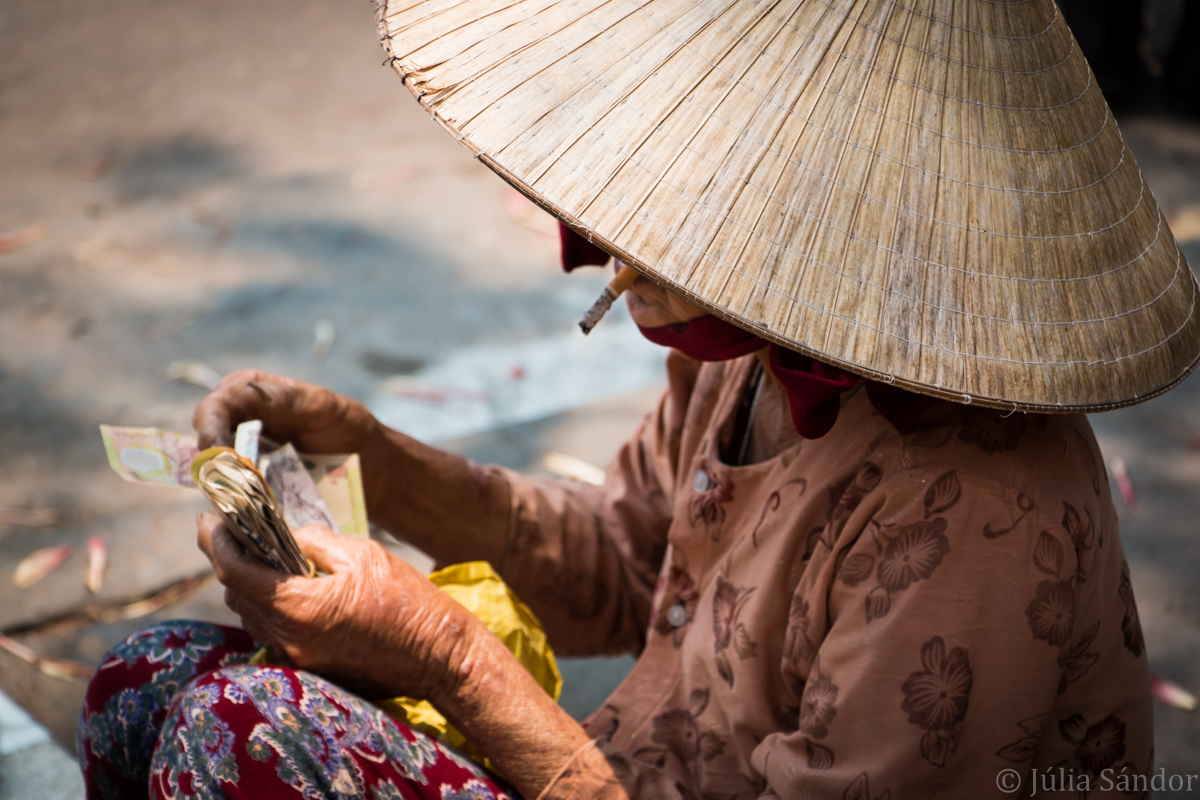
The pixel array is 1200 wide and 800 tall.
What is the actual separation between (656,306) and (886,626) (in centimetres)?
43

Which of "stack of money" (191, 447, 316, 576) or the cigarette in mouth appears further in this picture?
the cigarette in mouth

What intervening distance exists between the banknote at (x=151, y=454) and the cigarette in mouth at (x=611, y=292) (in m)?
0.53

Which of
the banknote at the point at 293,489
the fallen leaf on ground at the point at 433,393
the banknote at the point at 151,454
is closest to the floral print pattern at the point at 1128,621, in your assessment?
the banknote at the point at 293,489

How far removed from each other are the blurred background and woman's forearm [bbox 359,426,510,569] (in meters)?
0.68

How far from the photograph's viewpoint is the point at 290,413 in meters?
1.45

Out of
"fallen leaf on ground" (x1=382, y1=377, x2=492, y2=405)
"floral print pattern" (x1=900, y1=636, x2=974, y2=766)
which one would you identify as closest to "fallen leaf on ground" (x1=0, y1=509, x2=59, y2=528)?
"fallen leaf on ground" (x1=382, y1=377, x2=492, y2=405)

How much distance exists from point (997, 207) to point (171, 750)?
1.01 m

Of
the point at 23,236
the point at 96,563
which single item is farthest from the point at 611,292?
the point at 23,236

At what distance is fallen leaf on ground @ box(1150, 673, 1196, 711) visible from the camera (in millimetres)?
2014

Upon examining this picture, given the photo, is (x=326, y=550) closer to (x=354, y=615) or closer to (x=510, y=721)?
(x=354, y=615)

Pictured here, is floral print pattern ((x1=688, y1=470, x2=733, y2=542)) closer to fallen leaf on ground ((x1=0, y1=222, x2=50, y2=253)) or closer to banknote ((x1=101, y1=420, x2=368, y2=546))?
banknote ((x1=101, y1=420, x2=368, y2=546))

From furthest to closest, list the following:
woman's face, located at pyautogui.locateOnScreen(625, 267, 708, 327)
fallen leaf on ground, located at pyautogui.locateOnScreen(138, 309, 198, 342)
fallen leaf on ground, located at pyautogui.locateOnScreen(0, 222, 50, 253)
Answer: fallen leaf on ground, located at pyautogui.locateOnScreen(0, 222, 50, 253) < fallen leaf on ground, located at pyautogui.locateOnScreen(138, 309, 198, 342) < woman's face, located at pyautogui.locateOnScreen(625, 267, 708, 327)

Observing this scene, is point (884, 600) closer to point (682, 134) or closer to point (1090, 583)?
point (1090, 583)

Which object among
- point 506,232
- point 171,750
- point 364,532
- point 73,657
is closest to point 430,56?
point 364,532
